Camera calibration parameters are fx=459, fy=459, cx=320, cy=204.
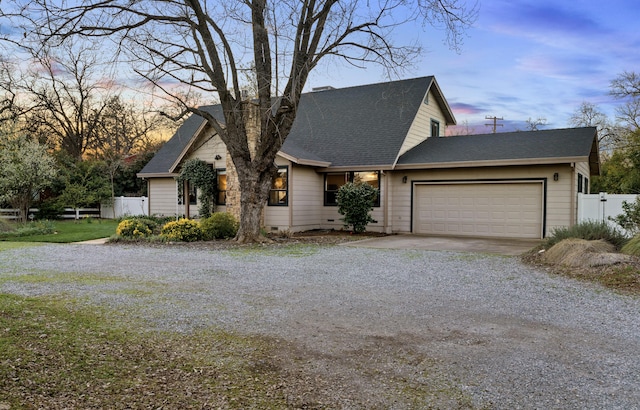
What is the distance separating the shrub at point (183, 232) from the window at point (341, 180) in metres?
5.17

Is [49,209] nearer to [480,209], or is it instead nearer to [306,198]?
[306,198]

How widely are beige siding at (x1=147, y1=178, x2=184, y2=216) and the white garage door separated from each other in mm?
11120

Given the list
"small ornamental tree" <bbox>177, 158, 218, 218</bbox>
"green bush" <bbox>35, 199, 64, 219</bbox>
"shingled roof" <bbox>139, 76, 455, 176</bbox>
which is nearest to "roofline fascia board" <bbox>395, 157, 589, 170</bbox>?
"shingled roof" <bbox>139, 76, 455, 176</bbox>

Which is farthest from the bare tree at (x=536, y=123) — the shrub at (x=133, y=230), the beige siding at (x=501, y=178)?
the shrub at (x=133, y=230)

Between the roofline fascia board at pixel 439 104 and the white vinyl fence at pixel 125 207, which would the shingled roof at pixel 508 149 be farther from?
the white vinyl fence at pixel 125 207

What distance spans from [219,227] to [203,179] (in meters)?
3.80

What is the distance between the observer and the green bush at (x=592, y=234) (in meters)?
9.77

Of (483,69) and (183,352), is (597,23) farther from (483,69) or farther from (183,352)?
(183,352)

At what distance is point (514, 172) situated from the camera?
1483 cm

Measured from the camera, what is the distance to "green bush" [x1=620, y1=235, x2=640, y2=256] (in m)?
8.37

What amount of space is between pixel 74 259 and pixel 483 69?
575 inches

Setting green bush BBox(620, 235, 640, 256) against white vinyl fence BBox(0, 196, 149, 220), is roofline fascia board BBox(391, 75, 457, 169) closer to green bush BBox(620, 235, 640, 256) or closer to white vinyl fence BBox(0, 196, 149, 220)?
green bush BBox(620, 235, 640, 256)

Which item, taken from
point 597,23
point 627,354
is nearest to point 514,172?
point 597,23

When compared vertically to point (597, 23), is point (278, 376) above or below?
below
